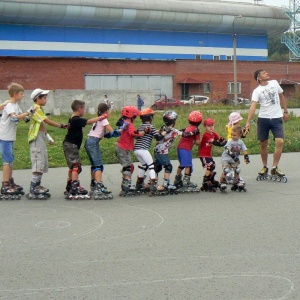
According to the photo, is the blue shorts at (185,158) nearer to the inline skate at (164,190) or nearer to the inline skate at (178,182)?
the inline skate at (178,182)

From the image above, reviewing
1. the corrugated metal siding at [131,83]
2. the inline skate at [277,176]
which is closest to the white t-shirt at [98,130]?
the inline skate at [277,176]

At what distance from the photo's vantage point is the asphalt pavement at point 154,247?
18.8 ft

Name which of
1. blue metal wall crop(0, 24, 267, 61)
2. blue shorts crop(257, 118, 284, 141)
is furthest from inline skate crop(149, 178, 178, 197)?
blue metal wall crop(0, 24, 267, 61)

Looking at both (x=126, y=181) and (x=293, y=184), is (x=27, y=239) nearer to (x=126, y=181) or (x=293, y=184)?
(x=126, y=181)

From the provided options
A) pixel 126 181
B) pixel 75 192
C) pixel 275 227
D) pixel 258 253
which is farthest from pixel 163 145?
pixel 258 253

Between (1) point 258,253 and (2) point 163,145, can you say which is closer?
(1) point 258,253

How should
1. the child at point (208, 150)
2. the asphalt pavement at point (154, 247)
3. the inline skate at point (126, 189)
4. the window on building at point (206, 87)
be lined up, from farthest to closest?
the window on building at point (206, 87)
the child at point (208, 150)
the inline skate at point (126, 189)
the asphalt pavement at point (154, 247)

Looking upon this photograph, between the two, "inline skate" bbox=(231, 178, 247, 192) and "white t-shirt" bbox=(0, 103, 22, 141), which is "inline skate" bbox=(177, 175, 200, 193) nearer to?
"inline skate" bbox=(231, 178, 247, 192)

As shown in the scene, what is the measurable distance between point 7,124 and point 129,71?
164 feet

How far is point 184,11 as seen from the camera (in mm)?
67438

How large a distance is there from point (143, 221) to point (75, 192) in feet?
7.03

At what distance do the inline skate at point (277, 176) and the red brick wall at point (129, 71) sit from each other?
4373cm

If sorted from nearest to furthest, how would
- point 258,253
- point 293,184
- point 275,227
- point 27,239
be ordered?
point 258,253
point 27,239
point 275,227
point 293,184

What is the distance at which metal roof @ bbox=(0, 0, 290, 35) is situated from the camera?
2368 inches
